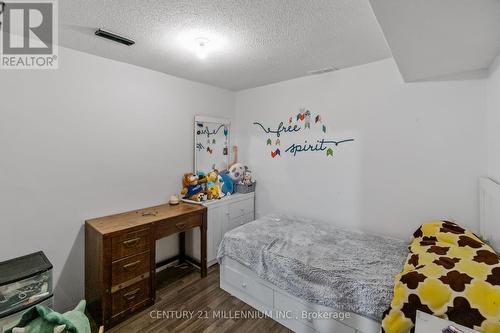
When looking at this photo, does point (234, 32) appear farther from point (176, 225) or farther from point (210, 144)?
point (176, 225)

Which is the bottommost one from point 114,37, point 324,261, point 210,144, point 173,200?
point 324,261

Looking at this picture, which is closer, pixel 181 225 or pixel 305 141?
pixel 181 225

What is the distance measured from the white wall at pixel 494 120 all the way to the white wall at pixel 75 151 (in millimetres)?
2979

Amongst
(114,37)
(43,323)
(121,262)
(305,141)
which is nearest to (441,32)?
(305,141)

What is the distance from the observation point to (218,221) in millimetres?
2885

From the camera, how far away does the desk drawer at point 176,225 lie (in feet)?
7.33

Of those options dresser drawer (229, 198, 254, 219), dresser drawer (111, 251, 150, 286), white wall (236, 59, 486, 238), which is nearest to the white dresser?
dresser drawer (229, 198, 254, 219)

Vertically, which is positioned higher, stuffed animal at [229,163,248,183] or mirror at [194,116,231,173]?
mirror at [194,116,231,173]

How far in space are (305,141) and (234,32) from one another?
1604mm

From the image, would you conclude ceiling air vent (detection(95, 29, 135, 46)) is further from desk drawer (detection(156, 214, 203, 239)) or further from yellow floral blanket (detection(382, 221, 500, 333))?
yellow floral blanket (detection(382, 221, 500, 333))

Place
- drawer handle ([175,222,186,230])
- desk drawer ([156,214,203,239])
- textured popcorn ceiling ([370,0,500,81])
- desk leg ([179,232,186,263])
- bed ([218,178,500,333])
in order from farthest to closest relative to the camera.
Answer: desk leg ([179,232,186,263]) < drawer handle ([175,222,186,230]) < desk drawer ([156,214,203,239]) < bed ([218,178,500,333]) < textured popcorn ceiling ([370,0,500,81])

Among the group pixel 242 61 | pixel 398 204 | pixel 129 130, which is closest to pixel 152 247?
pixel 129 130

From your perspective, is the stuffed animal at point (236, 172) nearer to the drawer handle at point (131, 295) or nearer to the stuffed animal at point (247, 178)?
the stuffed animal at point (247, 178)

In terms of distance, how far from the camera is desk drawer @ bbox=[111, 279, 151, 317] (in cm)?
193
